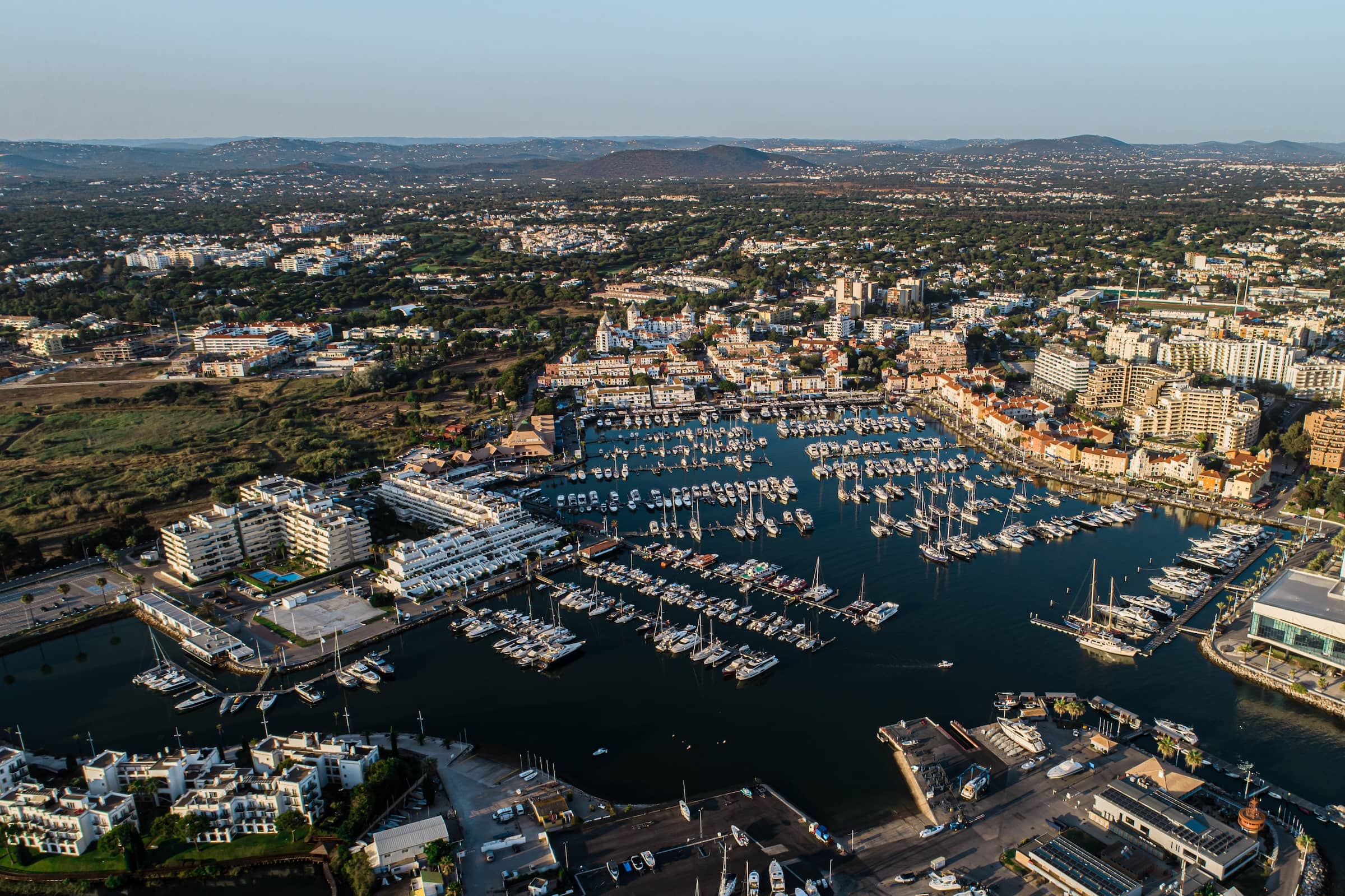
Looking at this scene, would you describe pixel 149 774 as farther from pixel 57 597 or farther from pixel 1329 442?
pixel 1329 442

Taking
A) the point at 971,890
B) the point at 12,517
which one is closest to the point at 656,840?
the point at 971,890

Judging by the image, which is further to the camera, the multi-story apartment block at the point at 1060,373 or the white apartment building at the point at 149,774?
the multi-story apartment block at the point at 1060,373

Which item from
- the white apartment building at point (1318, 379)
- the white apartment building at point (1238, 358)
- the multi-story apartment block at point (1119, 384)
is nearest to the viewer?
the white apartment building at point (1318, 379)

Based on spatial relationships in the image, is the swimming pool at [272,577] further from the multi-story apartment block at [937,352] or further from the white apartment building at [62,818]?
the multi-story apartment block at [937,352]

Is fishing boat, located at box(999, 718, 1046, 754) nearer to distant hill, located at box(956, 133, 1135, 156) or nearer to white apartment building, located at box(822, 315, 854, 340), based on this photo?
white apartment building, located at box(822, 315, 854, 340)

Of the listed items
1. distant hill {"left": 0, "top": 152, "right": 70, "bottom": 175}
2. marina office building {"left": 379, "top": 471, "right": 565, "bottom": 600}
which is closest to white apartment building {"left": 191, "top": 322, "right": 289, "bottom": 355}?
marina office building {"left": 379, "top": 471, "right": 565, "bottom": 600}

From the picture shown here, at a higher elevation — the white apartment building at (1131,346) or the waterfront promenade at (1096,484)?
the white apartment building at (1131,346)

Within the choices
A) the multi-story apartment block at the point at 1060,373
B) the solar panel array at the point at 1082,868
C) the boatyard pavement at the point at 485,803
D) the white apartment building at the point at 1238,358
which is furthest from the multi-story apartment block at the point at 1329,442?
the boatyard pavement at the point at 485,803
